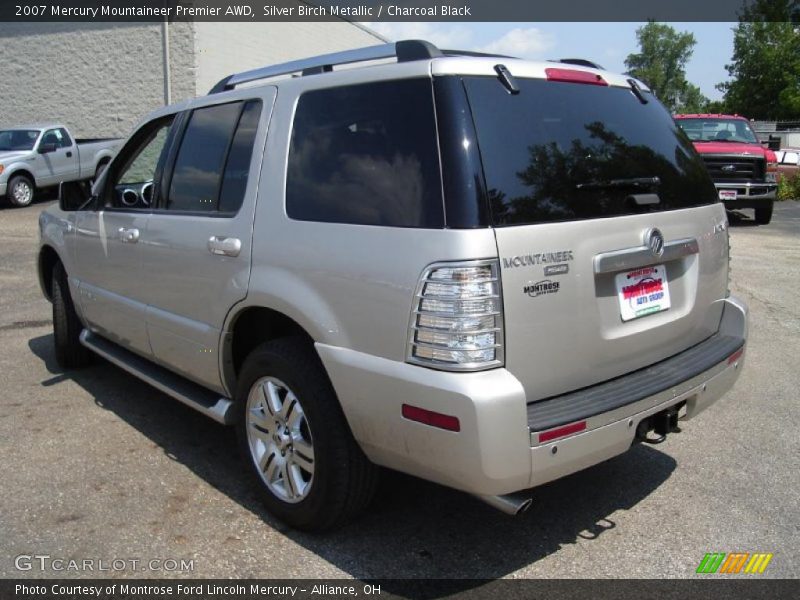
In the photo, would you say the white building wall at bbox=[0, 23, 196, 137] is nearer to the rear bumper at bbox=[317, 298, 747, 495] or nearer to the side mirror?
the side mirror

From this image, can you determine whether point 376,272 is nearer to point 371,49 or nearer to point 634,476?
point 371,49

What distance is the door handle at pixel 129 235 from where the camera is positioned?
423 centimetres

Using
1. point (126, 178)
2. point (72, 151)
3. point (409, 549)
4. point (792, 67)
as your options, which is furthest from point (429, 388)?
point (792, 67)

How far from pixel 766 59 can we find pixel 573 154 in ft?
173

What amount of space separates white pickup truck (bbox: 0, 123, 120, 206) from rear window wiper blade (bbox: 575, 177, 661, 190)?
15073mm

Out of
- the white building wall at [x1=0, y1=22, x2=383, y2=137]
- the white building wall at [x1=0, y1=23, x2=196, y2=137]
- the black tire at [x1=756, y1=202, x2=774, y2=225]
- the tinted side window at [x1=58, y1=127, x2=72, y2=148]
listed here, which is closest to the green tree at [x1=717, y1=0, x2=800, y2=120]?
the black tire at [x1=756, y1=202, x2=774, y2=225]

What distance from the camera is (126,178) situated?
5121 millimetres

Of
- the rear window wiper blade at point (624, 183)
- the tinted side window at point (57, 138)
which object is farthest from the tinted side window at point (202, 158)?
the tinted side window at point (57, 138)

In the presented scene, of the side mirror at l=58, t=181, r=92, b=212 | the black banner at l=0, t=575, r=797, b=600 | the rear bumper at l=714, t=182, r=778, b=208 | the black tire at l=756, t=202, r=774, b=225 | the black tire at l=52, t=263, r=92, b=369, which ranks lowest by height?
the black banner at l=0, t=575, r=797, b=600

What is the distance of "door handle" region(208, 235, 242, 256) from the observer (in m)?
3.41

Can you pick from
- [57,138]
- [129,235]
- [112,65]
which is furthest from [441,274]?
[112,65]

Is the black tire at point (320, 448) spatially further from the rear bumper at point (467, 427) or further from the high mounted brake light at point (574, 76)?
the high mounted brake light at point (574, 76)

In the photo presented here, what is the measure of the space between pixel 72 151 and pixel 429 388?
673 inches

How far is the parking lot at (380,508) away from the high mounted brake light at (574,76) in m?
1.95
